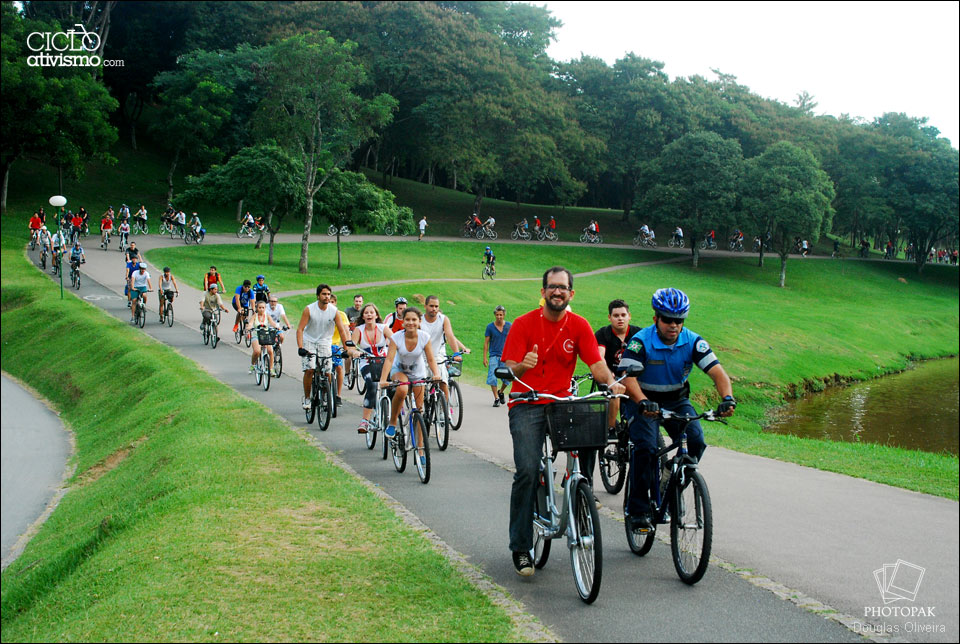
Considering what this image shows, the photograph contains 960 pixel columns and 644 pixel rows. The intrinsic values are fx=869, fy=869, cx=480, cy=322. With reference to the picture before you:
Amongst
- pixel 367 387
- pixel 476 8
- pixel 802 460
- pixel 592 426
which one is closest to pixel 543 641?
pixel 592 426

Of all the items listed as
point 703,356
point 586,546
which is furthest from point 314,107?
point 586,546

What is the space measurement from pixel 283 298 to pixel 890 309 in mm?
35661

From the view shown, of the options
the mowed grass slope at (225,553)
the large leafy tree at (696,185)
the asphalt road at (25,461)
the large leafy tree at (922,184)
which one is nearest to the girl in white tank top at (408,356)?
the mowed grass slope at (225,553)

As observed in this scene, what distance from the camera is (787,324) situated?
38.5 meters

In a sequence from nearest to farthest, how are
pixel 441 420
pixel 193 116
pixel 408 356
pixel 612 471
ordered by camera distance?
pixel 612 471
pixel 408 356
pixel 441 420
pixel 193 116

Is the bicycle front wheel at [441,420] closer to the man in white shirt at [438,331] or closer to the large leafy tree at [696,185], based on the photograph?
the man in white shirt at [438,331]

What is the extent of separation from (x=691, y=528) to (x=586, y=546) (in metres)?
0.80

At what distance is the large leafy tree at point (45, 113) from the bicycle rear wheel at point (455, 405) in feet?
141

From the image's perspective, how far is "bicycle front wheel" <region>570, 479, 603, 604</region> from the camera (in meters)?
5.30

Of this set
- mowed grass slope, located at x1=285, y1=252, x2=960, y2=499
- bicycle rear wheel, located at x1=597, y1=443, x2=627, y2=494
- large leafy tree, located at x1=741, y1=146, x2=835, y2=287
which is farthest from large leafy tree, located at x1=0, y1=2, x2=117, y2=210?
bicycle rear wheel, located at x1=597, y1=443, x2=627, y2=494

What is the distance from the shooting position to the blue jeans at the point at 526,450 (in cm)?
565

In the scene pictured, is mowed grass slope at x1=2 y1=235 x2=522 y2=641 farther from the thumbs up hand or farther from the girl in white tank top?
the thumbs up hand

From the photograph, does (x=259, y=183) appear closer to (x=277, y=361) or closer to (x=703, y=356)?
(x=277, y=361)

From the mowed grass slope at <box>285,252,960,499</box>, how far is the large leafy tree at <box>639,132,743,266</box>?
10.8 feet
